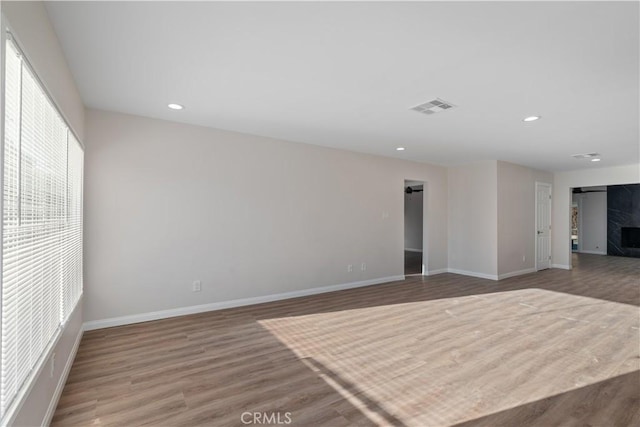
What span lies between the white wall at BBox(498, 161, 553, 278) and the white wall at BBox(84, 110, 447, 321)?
2598 millimetres

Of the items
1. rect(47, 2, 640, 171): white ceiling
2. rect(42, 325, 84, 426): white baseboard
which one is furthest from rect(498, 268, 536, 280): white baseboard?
rect(42, 325, 84, 426): white baseboard

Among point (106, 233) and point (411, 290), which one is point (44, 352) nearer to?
point (106, 233)

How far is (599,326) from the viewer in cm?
375

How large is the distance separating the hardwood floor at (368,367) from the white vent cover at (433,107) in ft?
8.19

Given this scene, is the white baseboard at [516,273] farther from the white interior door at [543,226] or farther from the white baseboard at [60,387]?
the white baseboard at [60,387]

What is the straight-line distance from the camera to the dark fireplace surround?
9.95m

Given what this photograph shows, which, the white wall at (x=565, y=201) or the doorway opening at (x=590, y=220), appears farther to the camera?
the doorway opening at (x=590, y=220)

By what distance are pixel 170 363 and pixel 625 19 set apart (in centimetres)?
A: 412

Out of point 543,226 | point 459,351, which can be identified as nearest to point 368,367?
point 459,351

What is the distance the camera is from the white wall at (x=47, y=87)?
1.50 m

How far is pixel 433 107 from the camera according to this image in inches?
135

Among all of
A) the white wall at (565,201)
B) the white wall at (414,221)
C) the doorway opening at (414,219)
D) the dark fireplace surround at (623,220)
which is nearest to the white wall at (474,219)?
the white wall at (565,201)

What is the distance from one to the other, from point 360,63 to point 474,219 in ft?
18.0

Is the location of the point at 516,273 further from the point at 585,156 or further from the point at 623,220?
the point at 623,220
